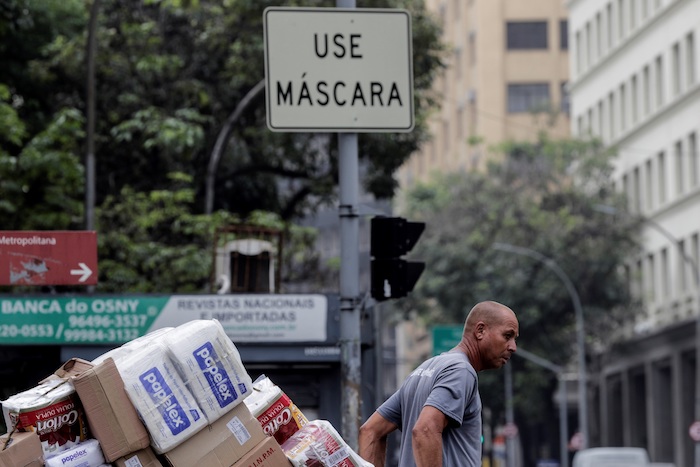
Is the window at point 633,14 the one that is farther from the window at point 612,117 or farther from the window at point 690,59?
the window at point 690,59

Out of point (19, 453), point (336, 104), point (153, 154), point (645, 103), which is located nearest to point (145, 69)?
point (153, 154)

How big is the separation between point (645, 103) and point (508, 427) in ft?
52.3

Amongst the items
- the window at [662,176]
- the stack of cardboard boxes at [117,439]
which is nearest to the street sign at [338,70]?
the stack of cardboard boxes at [117,439]

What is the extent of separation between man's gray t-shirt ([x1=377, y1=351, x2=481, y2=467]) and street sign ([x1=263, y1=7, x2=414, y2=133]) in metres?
3.58

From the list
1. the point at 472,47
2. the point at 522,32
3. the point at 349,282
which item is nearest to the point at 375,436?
the point at 349,282

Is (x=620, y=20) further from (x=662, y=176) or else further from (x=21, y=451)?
(x=21, y=451)

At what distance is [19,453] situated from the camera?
20.5ft

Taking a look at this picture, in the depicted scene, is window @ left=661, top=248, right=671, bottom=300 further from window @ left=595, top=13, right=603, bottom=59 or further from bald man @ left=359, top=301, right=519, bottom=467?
bald man @ left=359, top=301, right=519, bottom=467

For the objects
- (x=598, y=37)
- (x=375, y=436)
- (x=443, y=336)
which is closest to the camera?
(x=375, y=436)

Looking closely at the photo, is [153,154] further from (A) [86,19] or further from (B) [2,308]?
(B) [2,308]

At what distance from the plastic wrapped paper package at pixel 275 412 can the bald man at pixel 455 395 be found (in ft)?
1.44

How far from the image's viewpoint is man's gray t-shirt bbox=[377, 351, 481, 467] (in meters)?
6.53

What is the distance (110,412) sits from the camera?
6.34 meters

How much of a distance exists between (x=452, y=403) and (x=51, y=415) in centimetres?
147
